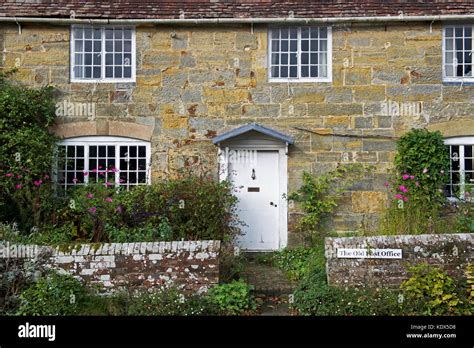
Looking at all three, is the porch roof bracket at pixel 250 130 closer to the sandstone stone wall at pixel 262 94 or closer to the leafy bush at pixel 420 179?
the sandstone stone wall at pixel 262 94

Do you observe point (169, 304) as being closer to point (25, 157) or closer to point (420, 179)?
point (25, 157)

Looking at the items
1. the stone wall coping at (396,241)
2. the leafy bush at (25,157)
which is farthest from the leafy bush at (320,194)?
the leafy bush at (25,157)

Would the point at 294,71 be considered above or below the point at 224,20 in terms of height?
below

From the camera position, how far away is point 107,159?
39.8 feet

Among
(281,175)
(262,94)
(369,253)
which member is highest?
(262,94)

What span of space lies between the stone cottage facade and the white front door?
0.10ft

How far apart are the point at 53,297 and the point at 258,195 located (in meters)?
5.35

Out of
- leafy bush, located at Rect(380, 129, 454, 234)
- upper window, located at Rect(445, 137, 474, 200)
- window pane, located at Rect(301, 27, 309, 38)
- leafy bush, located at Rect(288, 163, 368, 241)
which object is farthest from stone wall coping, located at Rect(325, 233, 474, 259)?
window pane, located at Rect(301, 27, 309, 38)

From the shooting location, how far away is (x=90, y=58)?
12289 mm

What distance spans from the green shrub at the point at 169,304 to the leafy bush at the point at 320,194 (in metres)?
4.15

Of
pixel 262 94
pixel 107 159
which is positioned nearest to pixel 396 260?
pixel 262 94

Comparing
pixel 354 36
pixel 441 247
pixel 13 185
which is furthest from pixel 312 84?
pixel 13 185

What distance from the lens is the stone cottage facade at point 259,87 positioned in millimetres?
11922

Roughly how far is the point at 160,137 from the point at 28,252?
14.6 ft
